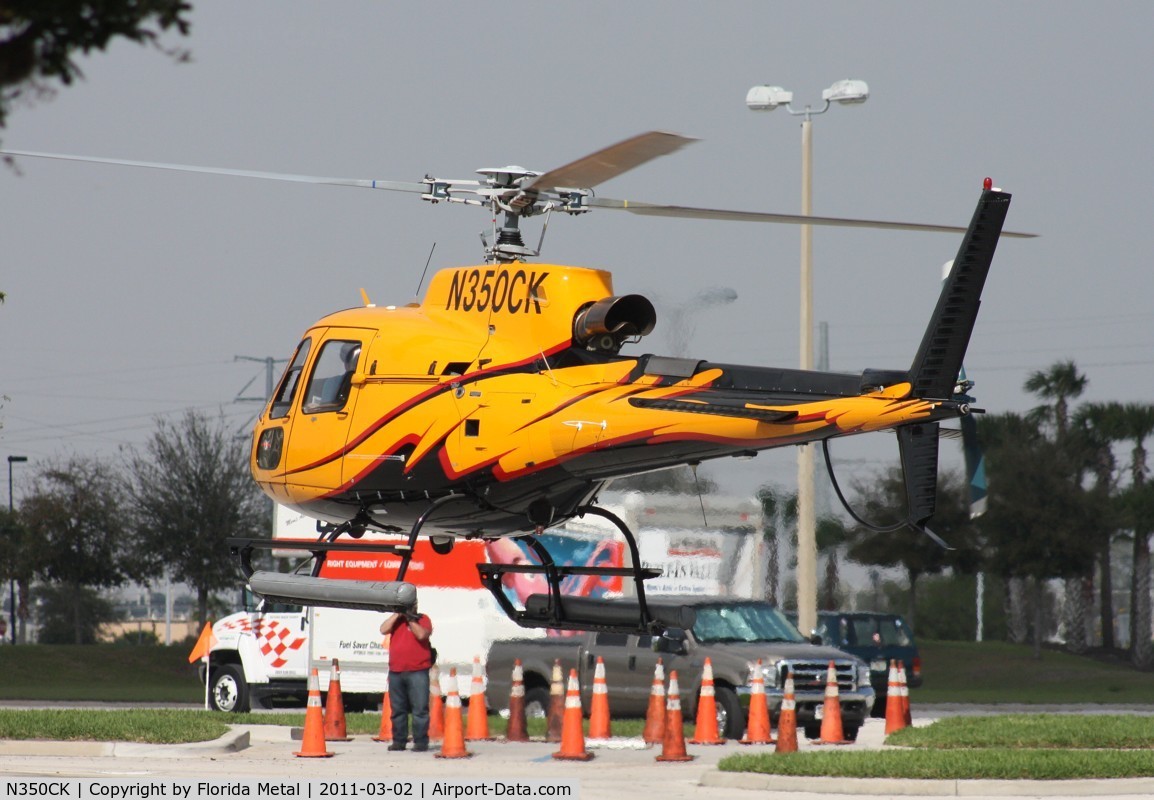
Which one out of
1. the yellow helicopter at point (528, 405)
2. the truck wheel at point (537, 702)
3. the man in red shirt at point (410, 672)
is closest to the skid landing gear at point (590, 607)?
the yellow helicopter at point (528, 405)

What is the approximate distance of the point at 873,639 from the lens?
28.2 meters

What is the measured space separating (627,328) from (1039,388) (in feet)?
128

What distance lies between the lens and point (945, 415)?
10.3 m

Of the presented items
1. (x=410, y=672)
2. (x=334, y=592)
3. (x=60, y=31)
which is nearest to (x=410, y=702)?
(x=410, y=672)

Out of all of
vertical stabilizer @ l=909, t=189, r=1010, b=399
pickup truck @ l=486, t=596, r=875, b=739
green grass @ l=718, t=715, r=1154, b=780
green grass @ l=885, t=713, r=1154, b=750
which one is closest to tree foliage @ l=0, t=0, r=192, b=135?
vertical stabilizer @ l=909, t=189, r=1010, b=399

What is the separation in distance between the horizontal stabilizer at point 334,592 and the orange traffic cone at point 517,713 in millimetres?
6123

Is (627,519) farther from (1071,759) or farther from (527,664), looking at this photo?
(1071,759)

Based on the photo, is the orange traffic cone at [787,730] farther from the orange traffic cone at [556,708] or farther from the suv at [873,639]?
the suv at [873,639]

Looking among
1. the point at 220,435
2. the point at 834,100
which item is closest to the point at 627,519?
the point at 834,100

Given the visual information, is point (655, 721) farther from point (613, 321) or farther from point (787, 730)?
point (613, 321)

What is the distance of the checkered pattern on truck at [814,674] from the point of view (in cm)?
1903

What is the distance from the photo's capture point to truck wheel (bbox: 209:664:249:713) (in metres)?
24.2

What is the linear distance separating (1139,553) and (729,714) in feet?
94.6

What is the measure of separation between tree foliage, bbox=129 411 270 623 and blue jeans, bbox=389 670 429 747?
3509cm
